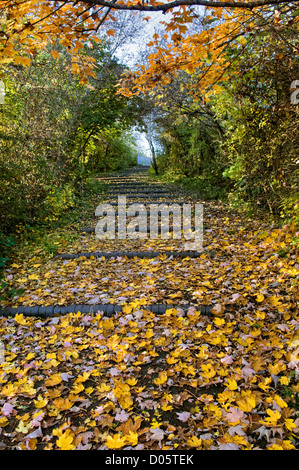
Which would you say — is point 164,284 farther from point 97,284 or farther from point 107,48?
point 107,48

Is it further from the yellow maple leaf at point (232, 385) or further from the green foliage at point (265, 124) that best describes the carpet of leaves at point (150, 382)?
the green foliage at point (265, 124)

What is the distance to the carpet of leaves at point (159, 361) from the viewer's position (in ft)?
5.63

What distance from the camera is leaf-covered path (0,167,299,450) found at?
173cm

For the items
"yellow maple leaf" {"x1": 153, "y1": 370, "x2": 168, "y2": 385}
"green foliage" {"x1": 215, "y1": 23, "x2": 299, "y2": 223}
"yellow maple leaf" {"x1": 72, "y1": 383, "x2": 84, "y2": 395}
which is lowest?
"yellow maple leaf" {"x1": 72, "y1": 383, "x2": 84, "y2": 395}

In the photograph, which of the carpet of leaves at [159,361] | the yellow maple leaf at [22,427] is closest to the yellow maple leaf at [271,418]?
the carpet of leaves at [159,361]

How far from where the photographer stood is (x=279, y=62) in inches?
161

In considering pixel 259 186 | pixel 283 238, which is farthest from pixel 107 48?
pixel 283 238

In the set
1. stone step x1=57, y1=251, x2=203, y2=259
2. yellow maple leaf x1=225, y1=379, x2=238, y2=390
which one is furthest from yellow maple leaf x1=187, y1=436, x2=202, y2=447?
stone step x1=57, y1=251, x2=203, y2=259

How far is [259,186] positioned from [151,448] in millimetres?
4362

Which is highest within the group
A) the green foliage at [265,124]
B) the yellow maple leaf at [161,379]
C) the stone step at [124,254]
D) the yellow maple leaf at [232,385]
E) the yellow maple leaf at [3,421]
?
the green foliage at [265,124]

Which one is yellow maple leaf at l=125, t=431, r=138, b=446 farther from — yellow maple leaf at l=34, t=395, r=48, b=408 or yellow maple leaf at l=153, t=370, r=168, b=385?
yellow maple leaf at l=34, t=395, r=48, b=408

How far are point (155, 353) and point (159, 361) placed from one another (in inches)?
3.1

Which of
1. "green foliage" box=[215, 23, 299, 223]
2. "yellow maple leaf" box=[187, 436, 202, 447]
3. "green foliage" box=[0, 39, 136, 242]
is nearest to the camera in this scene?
"yellow maple leaf" box=[187, 436, 202, 447]

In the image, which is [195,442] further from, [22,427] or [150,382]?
[22,427]
